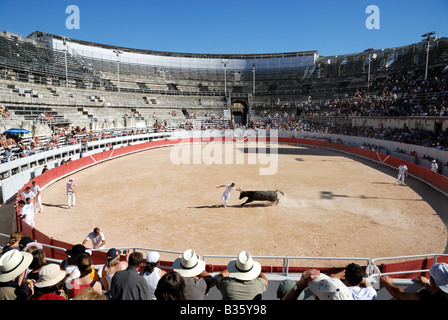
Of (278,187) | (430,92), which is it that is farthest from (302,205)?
(430,92)

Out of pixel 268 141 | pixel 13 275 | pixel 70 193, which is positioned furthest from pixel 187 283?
pixel 268 141

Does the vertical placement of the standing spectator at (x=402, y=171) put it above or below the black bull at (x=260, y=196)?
above

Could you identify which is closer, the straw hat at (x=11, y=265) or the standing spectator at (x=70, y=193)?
the straw hat at (x=11, y=265)

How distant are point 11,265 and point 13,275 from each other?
13 centimetres

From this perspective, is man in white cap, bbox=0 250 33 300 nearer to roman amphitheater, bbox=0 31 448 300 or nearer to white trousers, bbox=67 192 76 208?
roman amphitheater, bbox=0 31 448 300

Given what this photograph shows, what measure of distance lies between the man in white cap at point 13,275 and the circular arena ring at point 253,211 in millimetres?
3384

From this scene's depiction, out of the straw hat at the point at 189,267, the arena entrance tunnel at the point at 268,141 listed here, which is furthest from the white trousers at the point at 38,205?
the straw hat at the point at 189,267

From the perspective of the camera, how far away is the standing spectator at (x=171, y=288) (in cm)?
291

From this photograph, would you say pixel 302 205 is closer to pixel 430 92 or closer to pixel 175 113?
pixel 430 92

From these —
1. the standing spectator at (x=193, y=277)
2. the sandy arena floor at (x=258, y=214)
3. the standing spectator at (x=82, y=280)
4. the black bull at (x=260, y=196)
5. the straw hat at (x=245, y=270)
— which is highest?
the straw hat at (x=245, y=270)

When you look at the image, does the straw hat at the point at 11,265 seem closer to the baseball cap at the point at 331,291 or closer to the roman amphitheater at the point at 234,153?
the roman amphitheater at the point at 234,153

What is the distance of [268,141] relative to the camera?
42750mm
